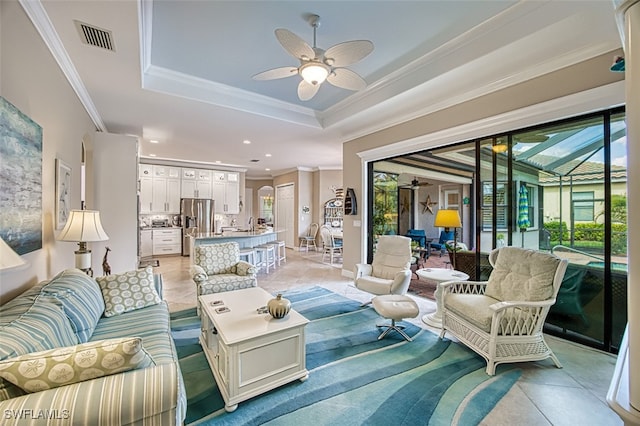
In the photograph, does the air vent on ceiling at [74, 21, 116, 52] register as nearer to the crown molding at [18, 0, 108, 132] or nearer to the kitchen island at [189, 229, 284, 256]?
the crown molding at [18, 0, 108, 132]

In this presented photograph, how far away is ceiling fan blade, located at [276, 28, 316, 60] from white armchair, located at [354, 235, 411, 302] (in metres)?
2.59

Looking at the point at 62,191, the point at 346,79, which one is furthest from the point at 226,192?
the point at 346,79

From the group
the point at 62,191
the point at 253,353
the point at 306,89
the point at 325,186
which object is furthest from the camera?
the point at 325,186

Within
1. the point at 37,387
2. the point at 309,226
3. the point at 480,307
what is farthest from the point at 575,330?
the point at 309,226

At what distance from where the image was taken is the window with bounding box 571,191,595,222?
2760 millimetres

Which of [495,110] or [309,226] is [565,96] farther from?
[309,226]

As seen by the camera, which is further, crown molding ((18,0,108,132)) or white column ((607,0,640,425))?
crown molding ((18,0,108,132))

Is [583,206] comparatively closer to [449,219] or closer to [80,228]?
[449,219]

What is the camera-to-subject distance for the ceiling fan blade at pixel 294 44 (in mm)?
2111

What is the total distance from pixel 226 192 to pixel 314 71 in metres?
7.42

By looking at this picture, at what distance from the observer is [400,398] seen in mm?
1979

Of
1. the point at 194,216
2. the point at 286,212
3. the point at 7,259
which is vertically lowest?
the point at 7,259

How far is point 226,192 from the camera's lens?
925 centimetres

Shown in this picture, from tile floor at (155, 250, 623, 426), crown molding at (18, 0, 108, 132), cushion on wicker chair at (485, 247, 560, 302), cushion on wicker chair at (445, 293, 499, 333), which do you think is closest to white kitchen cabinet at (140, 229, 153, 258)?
crown molding at (18, 0, 108, 132)
